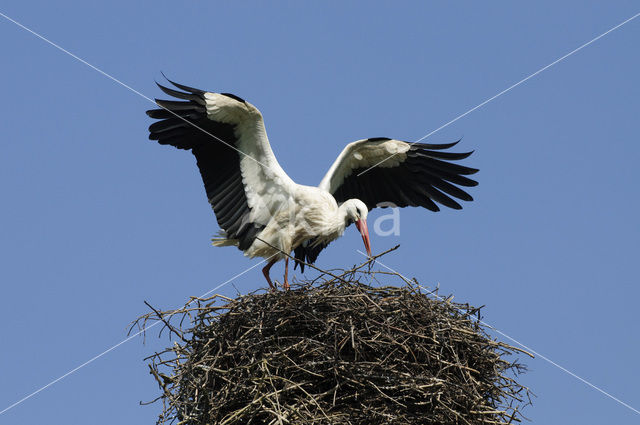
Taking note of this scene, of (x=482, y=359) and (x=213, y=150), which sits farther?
(x=213, y=150)

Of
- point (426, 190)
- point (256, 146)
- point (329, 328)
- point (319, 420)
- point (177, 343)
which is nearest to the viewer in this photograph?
point (319, 420)

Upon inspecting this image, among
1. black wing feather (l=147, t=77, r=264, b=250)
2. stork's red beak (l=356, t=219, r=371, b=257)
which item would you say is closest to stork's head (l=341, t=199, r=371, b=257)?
stork's red beak (l=356, t=219, r=371, b=257)

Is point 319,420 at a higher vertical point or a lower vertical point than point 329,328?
lower

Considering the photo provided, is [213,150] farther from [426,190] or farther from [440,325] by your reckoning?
[440,325]


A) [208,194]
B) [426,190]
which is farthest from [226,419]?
[426,190]

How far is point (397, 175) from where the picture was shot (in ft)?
26.8

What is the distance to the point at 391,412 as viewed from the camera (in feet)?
17.2

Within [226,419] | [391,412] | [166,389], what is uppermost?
[166,389]

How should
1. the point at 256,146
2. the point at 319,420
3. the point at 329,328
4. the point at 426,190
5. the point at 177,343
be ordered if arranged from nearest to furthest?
the point at 319,420 < the point at 329,328 < the point at 177,343 < the point at 256,146 < the point at 426,190

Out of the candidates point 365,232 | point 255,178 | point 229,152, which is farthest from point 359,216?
point 229,152

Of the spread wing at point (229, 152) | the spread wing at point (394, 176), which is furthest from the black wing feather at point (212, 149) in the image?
the spread wing at point (394, 176)

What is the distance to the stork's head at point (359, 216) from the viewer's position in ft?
23.6

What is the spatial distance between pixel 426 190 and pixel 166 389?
3311 millimetres

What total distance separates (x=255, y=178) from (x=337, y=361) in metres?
2.44
